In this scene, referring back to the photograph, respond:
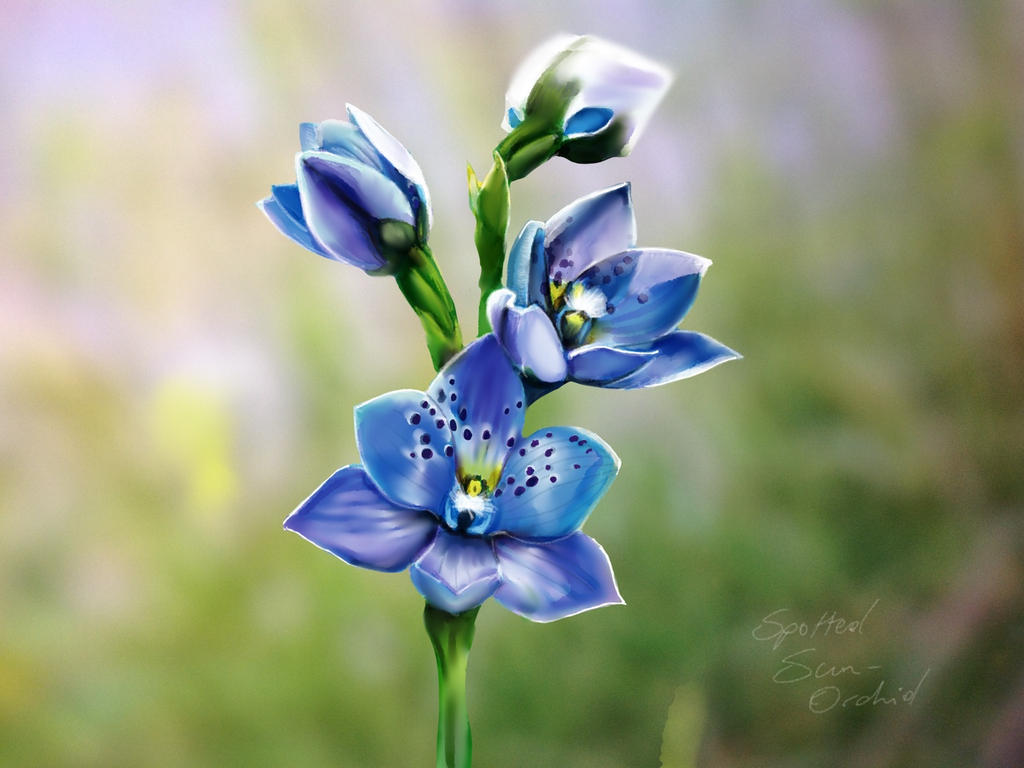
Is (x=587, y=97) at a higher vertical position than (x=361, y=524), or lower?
higher

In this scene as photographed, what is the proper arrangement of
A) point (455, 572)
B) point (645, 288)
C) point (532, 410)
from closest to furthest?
point (455, 572)
point (645, 288)
point (532, 410)

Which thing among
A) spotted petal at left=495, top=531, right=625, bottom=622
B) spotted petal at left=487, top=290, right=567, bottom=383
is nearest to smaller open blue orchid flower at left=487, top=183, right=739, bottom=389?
spotted petal at left=487, top=290, right=567, bottom=383

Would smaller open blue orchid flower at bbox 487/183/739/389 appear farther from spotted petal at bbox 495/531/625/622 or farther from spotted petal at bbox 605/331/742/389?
spotted petal at bbox 495/531/625/622

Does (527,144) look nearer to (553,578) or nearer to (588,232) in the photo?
(588,232)

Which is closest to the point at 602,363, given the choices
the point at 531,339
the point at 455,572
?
the point at 531,339

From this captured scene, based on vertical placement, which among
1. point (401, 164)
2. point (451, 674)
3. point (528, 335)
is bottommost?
point (451, 674)

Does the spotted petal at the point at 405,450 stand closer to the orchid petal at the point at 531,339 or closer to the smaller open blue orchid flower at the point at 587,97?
the orchid petal at the point at 531,339

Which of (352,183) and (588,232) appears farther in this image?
(588,232)

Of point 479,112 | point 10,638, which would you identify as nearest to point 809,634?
point 479,112

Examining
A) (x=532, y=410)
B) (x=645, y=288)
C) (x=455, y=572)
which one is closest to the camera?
(x=455, y=572)
